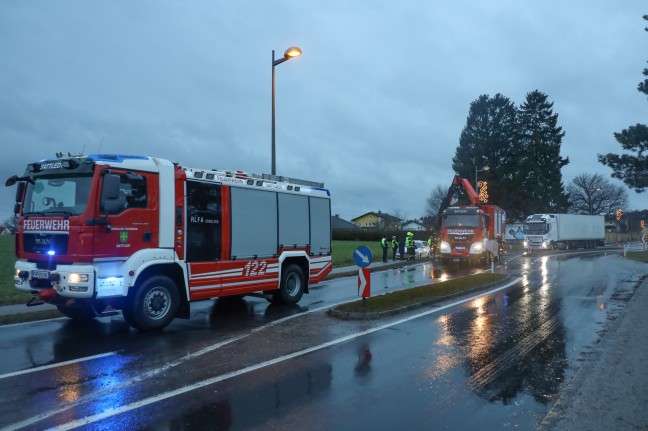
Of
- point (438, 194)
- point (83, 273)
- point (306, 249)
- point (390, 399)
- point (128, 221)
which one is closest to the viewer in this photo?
point (390, 399)

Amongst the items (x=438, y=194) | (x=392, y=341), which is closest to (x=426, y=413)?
(x=392, y=341)

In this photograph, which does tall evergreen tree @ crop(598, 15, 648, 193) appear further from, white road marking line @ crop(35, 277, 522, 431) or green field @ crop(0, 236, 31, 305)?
green field @ crop(0, 236, 31, 305)

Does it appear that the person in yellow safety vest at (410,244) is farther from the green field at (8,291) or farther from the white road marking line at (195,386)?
the white road marking line at (195,386)

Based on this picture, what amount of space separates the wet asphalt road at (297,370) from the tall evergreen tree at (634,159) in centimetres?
2311

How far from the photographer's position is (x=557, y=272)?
22391 millimetres

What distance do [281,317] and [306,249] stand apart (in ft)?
8.27

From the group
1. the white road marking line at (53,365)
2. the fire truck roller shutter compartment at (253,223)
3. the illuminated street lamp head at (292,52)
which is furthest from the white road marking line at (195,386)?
the illuminated street lamp head at (292,52)

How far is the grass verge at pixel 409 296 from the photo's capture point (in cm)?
1108

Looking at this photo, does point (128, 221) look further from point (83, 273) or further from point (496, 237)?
point (496, 237)

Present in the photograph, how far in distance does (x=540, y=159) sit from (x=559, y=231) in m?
19.1

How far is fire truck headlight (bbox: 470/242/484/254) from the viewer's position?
2622 cm

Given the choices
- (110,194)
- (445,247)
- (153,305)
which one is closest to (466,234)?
(445,247)

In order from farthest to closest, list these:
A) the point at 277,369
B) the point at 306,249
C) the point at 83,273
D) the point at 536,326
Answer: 1. the point at 306,249
2. the point at 536,326
3. the point at 83,273
4. the point at 277,369

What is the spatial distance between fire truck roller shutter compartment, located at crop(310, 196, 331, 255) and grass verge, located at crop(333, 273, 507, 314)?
197 centimetres
